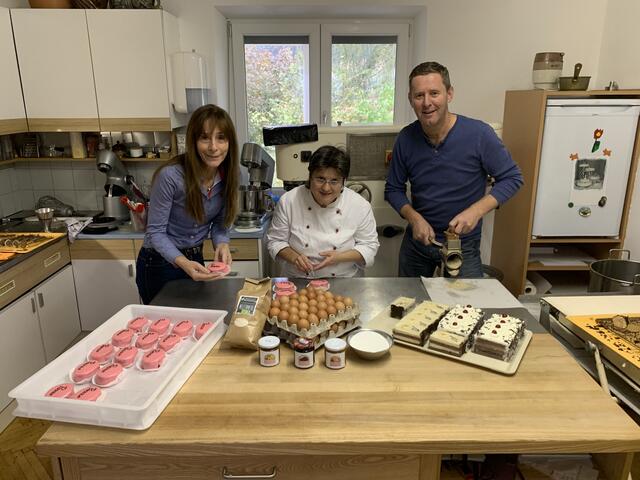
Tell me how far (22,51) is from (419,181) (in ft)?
7.93

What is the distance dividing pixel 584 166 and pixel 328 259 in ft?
5.82

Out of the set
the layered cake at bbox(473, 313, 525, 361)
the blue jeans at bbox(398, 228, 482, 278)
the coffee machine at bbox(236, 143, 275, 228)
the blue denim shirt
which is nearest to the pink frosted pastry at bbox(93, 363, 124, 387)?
the blue denim shirt

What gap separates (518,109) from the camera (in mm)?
2949

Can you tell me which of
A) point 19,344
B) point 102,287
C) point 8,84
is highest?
point 8,84

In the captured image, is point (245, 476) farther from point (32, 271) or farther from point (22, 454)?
point (32, 271)

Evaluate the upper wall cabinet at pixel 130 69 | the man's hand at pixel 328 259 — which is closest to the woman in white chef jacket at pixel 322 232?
the man's hand at pixel 328 259

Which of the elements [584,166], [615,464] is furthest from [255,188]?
[615,464]

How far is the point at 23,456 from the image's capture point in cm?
218

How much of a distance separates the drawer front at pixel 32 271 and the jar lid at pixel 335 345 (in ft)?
6.03

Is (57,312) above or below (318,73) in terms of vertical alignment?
below

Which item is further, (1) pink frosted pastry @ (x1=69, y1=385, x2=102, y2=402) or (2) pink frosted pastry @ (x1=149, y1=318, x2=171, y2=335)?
(2) pink frosted pastry @ (x1=149, y1=318, x2=171, y2=335)

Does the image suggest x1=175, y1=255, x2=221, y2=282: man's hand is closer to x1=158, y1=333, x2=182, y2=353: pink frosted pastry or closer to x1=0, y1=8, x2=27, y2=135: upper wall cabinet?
x1=158, y1=333, x2=182, y2=353: pink frosted pastry

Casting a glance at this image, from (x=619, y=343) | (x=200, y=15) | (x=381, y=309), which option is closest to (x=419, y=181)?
(x=381, y=309)

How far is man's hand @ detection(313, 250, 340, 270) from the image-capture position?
194 centimetres
